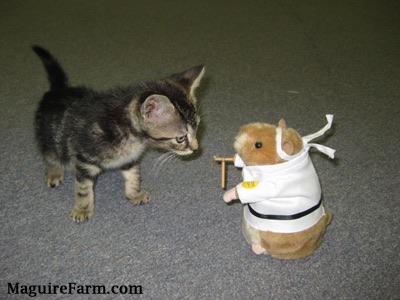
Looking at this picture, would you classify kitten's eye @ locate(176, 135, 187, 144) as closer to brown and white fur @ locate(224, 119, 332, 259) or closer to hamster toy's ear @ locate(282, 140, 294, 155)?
brown and white fur @ locate(224, 119, 332, 259)

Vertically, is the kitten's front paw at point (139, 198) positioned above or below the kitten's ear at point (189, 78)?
below

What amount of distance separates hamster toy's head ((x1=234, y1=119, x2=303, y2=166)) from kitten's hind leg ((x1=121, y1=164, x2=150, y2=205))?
0.50m

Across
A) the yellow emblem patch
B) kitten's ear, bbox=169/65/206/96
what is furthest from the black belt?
kitten's ear, bbox=169/65/206/96

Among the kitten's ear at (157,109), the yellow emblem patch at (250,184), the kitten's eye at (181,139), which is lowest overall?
the kitten's eye at (181,139)

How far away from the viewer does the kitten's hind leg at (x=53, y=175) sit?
4.42 feet

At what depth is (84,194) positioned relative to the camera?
3.94 feet

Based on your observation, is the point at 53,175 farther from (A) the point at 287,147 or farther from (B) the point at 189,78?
(A) the point at 287,147

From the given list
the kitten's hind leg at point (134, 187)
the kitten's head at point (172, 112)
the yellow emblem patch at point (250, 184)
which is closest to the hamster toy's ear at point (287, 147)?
the yellow emblem patch at point (250, 184)

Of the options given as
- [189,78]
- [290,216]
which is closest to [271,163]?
[290,216]

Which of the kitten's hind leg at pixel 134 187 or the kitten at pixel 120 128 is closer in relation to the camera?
the kitten at pixel 120 128

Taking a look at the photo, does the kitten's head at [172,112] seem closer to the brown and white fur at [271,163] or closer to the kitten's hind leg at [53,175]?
the brown and white fur at [271,163]

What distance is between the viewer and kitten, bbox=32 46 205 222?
1044 millimetres

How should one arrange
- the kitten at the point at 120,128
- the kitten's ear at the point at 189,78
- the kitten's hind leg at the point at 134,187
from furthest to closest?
the kitten's hind leg at the point at 134,187, the kitten's ear at the point at 189,78, the kitten at the point at 120,128

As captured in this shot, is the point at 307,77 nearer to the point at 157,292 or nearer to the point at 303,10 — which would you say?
the point at 303,10
